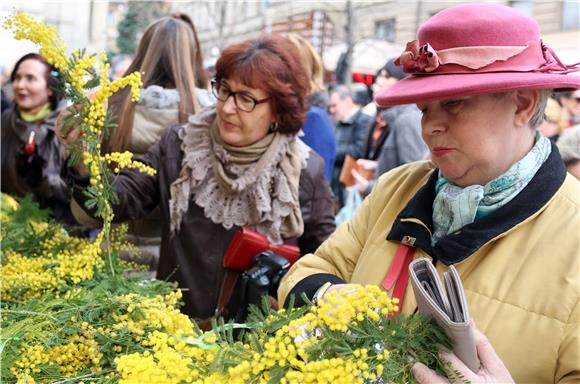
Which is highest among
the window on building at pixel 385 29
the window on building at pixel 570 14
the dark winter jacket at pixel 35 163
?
the window on building at pixel 570 14

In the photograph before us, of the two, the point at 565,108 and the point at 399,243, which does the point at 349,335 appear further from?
the point at 565,108

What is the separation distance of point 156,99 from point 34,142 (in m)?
1.33

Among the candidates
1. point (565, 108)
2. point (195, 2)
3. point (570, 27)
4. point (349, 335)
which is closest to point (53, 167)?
point (349, 335)

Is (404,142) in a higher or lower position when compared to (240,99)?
lower

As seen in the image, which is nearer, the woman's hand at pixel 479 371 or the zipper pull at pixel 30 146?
the woman's hand at pixel 479 371

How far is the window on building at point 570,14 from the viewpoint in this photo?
14925 mm

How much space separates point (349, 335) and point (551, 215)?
2.07 ft

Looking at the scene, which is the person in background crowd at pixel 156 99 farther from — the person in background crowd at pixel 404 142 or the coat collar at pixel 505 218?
the person in background crowd at pixel 404 142

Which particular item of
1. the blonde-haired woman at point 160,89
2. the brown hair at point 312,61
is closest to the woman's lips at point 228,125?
the blonde-haired woman at point 160,89

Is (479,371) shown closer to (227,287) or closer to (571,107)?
(227,287)

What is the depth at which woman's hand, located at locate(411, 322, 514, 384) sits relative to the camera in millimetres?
1252

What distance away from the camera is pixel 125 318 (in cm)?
173

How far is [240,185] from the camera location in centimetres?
268

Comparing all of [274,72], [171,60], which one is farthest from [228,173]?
[171,60]
